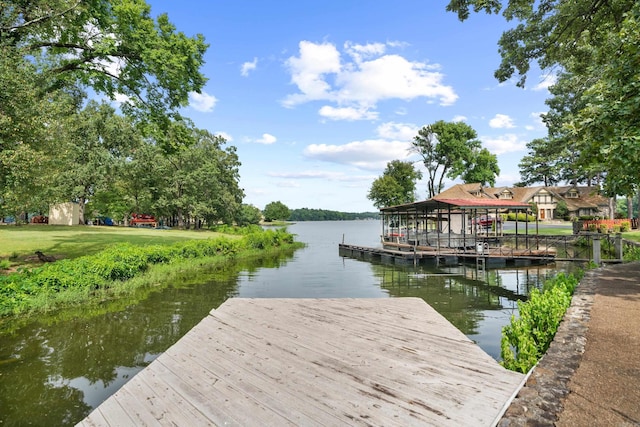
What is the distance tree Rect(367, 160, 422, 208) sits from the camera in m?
72.8

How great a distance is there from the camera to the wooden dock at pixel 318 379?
375 cm

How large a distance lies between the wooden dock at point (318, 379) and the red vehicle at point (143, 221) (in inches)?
2216

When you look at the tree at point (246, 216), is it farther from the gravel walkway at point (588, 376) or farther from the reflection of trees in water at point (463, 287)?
the gravel walkway at point (588, 376)

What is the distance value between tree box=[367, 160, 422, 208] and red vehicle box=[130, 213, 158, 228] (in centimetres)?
4303

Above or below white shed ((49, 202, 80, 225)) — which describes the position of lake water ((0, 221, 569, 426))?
below

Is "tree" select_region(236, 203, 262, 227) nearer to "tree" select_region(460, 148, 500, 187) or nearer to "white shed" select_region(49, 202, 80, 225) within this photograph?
"white shed" select_region(49, 202, 80, 225)

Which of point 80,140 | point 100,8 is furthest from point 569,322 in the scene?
point 80,140

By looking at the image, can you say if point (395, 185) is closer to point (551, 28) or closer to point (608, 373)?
point (551, 28)

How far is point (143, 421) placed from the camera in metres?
3.75

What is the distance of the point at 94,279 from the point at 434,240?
81.5 ft

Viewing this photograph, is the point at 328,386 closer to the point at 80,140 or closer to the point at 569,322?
the point at 569,322

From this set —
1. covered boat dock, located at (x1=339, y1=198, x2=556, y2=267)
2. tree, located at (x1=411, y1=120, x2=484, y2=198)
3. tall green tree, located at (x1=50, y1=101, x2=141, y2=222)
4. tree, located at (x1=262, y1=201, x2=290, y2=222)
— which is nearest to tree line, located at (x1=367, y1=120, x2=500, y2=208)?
tree, located at (x1=411, y1=120, x2=484, y2=198)

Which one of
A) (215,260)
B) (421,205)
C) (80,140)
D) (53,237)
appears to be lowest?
(215,260)

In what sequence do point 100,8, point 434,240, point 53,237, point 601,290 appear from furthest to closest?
point 434,240 < point 53,237 < point 100,8 < point 601,290
